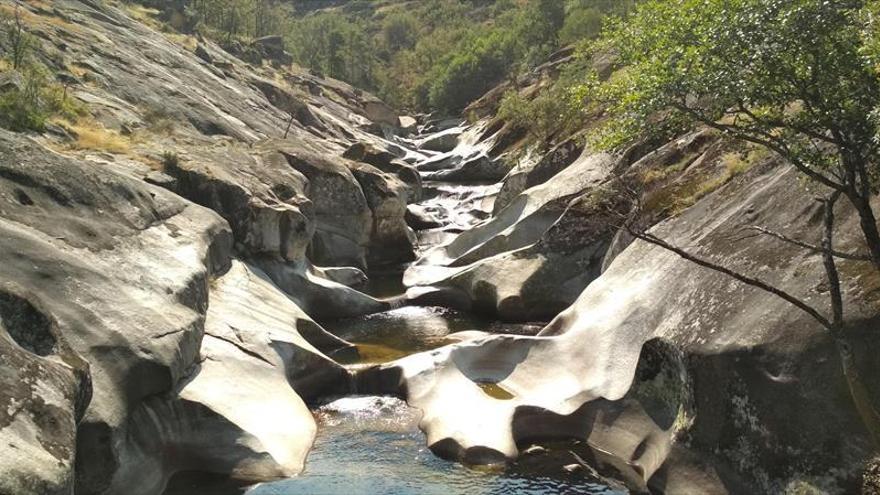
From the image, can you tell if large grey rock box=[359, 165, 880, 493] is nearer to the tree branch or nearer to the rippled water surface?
the rippled water surface

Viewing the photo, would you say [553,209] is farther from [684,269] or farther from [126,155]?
[126,155]

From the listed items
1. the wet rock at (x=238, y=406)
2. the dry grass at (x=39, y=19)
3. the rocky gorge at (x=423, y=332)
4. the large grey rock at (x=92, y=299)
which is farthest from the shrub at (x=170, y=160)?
the dry grass at (x=39, y=19)

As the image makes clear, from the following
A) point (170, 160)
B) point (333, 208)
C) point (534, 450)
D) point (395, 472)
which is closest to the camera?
point (395, 472)

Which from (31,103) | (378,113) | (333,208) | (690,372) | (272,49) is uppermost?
(272,49)

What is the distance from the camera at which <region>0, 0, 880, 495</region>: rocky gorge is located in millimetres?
13375

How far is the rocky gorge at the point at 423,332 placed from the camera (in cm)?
1338

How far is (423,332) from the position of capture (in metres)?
30.4

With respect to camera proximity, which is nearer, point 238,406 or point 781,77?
point 781,77

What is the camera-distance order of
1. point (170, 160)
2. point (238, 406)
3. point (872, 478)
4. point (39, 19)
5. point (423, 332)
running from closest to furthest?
point (872, 478)
point (238, 406)
point (423, 332)
point (170, 160)
point (39, 19)

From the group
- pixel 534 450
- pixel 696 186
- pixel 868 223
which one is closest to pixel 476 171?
pixel 696 186

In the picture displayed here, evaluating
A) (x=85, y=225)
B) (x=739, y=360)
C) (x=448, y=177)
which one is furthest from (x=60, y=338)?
(x=448, y=177)

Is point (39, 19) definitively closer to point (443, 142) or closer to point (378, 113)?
point (443, 142)

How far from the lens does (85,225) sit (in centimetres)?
1900

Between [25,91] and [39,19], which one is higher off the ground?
[39,19]
